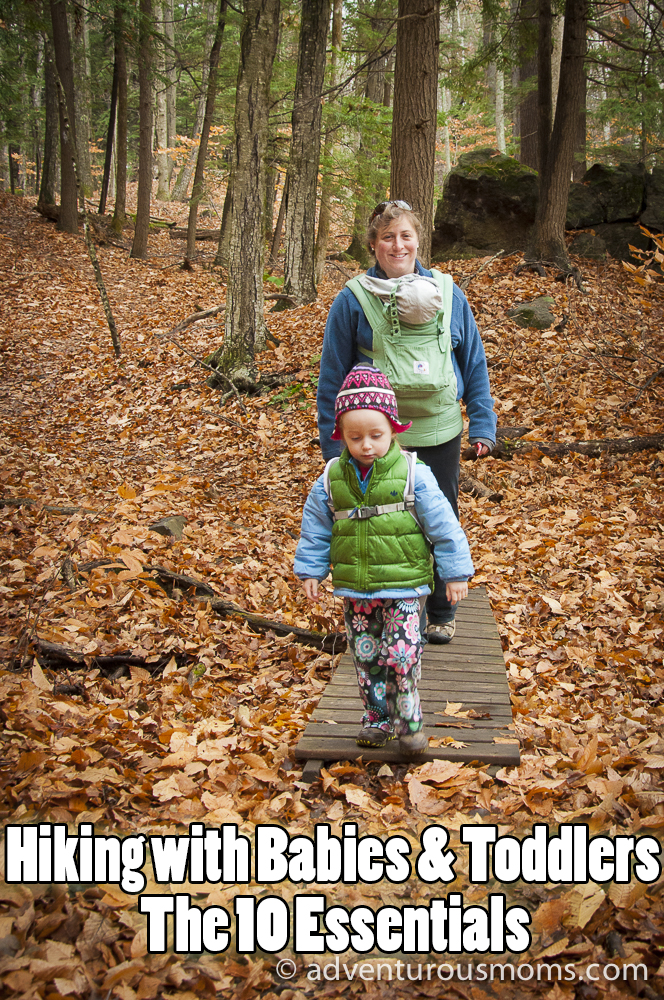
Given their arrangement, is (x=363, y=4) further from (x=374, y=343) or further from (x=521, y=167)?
(x=374, y=343)

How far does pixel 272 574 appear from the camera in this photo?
587cm

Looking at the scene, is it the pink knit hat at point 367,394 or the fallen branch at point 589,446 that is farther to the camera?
the fallen branch at point 589,446

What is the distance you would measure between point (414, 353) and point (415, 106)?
5460 millimetres

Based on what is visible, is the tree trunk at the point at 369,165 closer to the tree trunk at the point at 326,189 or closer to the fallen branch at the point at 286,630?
the tree trunk at the point at 326,189

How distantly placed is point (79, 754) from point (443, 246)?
41.2 feet

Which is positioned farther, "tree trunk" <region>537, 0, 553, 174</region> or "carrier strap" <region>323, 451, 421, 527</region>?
"tree trunk" <region>537, 0, 553, 174</region>

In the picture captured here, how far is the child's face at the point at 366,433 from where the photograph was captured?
9.21ft

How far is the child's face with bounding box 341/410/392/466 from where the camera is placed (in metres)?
2.81

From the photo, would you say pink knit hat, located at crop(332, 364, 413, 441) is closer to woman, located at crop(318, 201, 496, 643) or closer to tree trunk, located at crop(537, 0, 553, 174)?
woman, located at crop(318, 201, 496, 643)

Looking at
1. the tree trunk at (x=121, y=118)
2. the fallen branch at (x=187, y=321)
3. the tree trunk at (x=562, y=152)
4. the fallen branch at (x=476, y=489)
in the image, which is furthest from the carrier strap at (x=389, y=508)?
the tree trunk at (x=121, y=118)

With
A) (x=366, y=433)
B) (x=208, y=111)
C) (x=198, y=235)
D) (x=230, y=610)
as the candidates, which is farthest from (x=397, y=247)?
(x=198, y=235)

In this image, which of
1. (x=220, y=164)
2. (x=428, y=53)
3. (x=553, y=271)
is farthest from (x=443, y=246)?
(x=220, y=164)

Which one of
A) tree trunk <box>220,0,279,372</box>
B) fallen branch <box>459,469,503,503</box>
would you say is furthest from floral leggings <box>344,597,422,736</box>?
tree trunk <box>220,0,279,372</box>

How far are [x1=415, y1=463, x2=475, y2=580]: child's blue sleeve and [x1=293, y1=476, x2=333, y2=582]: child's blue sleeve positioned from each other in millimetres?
417
